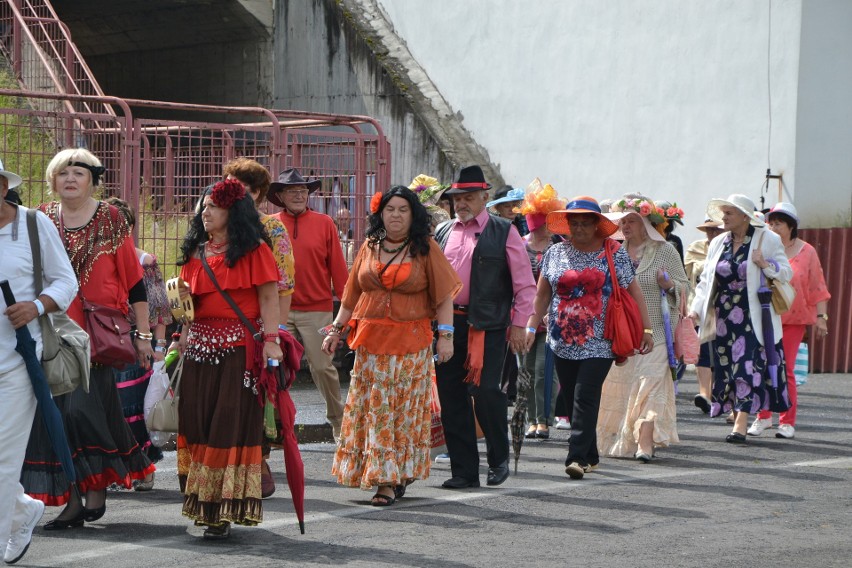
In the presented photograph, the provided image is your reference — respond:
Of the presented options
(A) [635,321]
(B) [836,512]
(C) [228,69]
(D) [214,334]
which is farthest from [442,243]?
(C) [228,69]

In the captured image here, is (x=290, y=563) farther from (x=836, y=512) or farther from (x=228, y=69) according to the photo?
(x=228, y=69)

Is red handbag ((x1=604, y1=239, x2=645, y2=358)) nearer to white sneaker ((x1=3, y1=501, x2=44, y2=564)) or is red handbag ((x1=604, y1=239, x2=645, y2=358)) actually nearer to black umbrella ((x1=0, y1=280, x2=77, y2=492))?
black umbrella ((x1=0, y1=280, x2=77, y2=492))

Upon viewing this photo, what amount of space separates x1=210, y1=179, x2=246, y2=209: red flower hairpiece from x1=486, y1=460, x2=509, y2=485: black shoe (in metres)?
2.88

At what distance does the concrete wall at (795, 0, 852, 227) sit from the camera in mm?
18734

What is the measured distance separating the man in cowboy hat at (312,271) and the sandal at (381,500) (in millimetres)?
2668

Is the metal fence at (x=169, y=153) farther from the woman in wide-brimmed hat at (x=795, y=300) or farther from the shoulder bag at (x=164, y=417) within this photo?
the shoulder bag at (x=164, y=417)

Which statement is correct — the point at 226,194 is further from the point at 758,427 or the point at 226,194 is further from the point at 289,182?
the point at 758,427

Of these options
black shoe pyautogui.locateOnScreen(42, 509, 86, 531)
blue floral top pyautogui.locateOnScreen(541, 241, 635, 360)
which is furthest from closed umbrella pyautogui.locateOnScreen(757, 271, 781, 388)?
black shoe pyautogui.locateOnScreen(42, 509, 86, 531)

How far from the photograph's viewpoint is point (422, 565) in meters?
6.87

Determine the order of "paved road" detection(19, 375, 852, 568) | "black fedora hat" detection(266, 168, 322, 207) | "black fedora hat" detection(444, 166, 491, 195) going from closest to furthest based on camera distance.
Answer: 1. "paved road" detection(19, 375, 852, 568)
2. "black fedora hat" detection(444, 166, 491, 195)
3. "black fedora hat" detection(266, 168, 322, 207)

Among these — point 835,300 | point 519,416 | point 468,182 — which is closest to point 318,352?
point 519,416

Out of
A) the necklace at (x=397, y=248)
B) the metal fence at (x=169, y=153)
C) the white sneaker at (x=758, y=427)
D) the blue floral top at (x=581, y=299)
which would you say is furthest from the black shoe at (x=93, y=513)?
the white sneaker at (x=758, y=427)

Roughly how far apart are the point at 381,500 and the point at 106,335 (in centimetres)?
Answer: 190

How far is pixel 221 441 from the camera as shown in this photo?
734 cm
